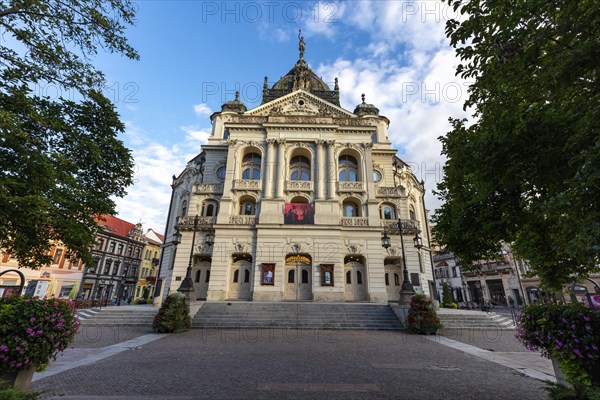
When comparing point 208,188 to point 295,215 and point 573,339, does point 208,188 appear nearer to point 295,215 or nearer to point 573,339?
point 295,215

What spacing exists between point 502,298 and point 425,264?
29.3 m

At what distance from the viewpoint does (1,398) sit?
3705mm

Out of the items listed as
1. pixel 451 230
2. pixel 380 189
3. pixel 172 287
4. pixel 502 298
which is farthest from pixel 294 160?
pixel 502 298

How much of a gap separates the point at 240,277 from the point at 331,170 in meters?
13.0

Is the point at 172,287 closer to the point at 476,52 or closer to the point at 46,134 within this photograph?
the point at 46,134

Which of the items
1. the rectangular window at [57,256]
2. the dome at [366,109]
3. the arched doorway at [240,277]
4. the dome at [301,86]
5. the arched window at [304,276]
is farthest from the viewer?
the dome at [301,86]

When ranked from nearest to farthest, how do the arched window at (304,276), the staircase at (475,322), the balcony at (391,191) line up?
the staircase at (475,322), the arched window at (304,276), the balcony at (391,191)

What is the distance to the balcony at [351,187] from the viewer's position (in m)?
25.8

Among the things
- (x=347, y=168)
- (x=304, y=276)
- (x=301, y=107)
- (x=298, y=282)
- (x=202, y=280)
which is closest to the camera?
(x=298, y=282)

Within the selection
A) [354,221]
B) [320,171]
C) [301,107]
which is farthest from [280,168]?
[301,107]

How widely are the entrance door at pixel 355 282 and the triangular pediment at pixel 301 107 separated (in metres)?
16.2

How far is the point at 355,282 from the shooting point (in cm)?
2412

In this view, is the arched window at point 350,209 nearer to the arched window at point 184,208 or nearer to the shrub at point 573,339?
the arched window at point 184,208

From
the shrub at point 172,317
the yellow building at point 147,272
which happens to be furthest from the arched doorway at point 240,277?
the yellow building at point 147,272
